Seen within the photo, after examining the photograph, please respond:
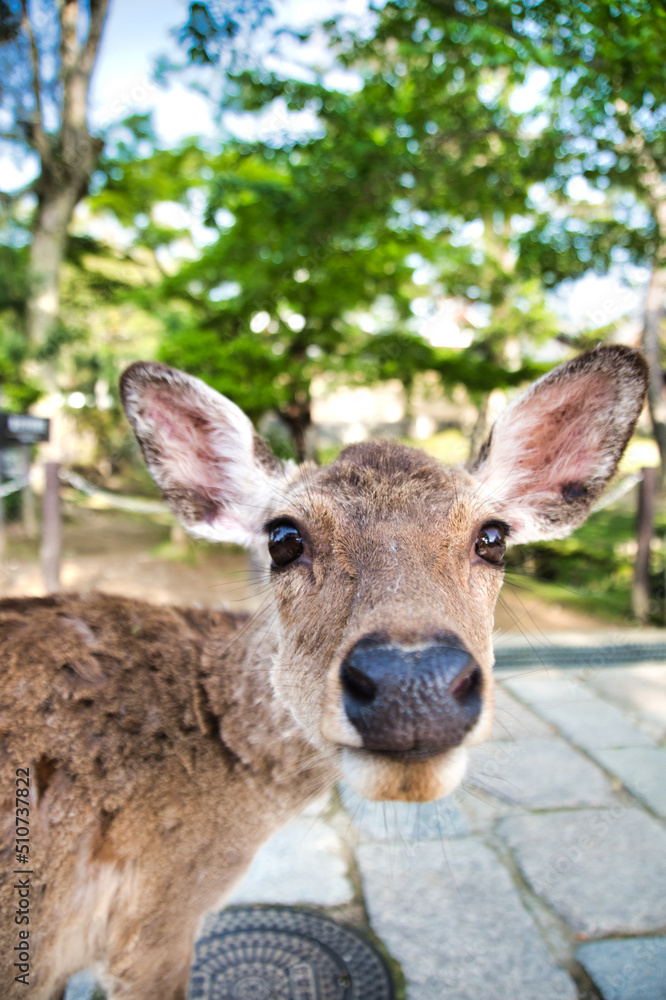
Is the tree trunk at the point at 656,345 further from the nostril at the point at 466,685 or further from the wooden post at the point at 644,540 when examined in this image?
the nostril at the point at 466,685

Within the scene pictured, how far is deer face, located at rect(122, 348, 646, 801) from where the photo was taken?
63.1 inches

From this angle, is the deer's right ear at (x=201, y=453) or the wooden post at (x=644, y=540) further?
the wooden post at (x=644, y=540)

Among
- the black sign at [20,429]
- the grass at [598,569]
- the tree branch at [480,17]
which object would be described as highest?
A: the tree branch at [480,17]

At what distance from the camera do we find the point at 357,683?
1.61m

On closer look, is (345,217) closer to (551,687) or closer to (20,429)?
(20,429)

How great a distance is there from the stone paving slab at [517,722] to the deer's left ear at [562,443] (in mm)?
2555

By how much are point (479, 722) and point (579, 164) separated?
24.5ft

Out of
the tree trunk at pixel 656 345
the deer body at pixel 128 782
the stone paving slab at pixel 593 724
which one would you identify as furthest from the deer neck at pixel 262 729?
the tree trunk at pixel 656 345

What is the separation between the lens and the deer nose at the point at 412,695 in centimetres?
152

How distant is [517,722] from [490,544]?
3085mm

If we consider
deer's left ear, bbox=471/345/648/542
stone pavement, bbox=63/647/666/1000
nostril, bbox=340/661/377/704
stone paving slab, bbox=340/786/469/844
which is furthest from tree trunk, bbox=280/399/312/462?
nostril, bbox=340/661/377/704

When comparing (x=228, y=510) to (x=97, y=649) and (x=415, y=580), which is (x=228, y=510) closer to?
(x=97, y=649)

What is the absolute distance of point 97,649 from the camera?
7.69 ft

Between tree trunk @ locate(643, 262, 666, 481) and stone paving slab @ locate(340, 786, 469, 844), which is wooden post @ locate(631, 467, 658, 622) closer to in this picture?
tree trunk @ locate(643, 262, 666, 481)
